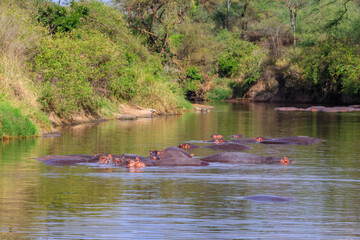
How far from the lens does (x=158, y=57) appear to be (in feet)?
140

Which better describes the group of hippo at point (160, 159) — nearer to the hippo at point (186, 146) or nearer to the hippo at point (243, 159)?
the hippo at point (243, 159)

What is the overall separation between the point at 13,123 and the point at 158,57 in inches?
941

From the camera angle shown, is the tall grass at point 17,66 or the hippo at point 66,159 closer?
the hippo at point 66,159

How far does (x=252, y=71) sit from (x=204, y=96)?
534 cm

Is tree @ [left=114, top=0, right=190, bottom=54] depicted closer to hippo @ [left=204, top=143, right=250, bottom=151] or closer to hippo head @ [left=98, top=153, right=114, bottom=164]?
hippo @ [left=204, top=143, right=250, bottom=151]

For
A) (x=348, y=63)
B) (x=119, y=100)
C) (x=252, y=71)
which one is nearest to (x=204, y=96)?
(x=252, y=71)

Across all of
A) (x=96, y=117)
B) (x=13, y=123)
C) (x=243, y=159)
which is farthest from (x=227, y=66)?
(x=243, y=159)

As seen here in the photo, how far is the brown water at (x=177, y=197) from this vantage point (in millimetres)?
7977

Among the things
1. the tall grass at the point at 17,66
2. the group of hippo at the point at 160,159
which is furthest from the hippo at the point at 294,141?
the tall grass at the point at 17,66

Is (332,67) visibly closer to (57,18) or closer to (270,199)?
(57,18)

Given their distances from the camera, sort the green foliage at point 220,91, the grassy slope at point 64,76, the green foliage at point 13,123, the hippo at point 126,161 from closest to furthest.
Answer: the hippo at point 126,161 < the green foliage at point 13,123 < the grassy slope at point 64,76 < the green foliage at point 220,91

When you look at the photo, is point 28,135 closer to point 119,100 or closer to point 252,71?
point 119,100

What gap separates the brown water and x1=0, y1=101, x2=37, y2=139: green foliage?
725 millimetres

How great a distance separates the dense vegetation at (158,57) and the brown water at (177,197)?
6537mm
